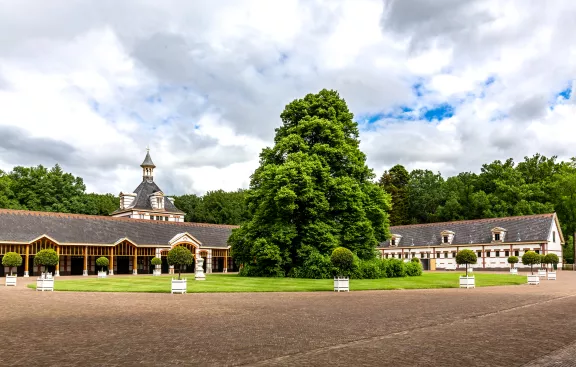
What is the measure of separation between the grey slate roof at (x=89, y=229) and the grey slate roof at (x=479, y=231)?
32737mm

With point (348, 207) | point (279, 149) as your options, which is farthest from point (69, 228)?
point (348, 207)

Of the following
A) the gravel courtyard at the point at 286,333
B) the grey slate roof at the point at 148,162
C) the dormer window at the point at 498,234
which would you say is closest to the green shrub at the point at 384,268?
the gravel courtyard at the point at 286,333

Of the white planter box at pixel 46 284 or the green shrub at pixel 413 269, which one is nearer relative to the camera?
the white planter box at pixel 46 284

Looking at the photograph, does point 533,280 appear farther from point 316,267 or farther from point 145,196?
point 145,196

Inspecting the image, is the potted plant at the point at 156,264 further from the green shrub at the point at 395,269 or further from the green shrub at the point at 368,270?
the green shrub at the point at 395,269

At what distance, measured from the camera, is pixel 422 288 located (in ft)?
97.2

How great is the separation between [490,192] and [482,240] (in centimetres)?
2408

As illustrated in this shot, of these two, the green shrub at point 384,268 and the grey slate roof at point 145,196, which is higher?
the grey slate roof at point 145,196

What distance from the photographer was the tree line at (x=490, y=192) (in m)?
77.8

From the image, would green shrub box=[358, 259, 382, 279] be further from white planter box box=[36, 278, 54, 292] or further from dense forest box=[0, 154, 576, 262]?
dense forest box=[0, 154, 576, 262]

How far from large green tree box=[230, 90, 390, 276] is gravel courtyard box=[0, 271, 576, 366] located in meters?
19.0

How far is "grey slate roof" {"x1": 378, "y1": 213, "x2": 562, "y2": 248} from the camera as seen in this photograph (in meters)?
64.4

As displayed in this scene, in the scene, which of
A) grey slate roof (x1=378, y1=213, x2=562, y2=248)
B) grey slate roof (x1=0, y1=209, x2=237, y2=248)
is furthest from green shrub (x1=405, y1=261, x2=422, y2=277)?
grey slate roof (x1=378, y1=213, x2=562, y2=248)

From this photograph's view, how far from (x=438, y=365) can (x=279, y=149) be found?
3464cm
